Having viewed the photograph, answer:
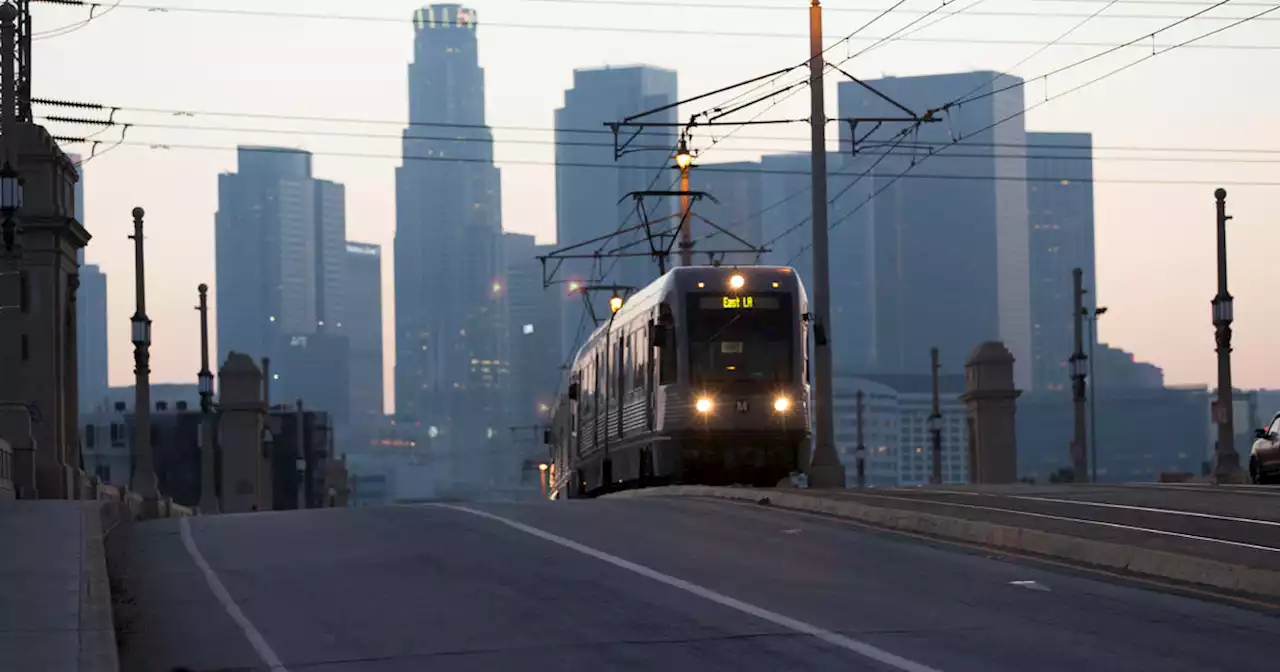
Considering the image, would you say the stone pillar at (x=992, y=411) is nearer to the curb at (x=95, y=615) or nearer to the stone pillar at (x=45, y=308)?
the stone pillar at (x=45, y=308)

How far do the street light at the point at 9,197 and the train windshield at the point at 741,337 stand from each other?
457 inches

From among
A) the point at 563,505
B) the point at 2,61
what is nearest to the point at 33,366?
the point at 2,61

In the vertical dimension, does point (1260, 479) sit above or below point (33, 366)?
below

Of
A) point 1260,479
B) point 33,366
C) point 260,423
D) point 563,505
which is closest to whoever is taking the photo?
point 563,505

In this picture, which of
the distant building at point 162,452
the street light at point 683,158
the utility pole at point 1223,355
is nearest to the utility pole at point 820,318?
the street light at point 683,158

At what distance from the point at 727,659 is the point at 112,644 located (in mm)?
3802

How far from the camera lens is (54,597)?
1472 cm

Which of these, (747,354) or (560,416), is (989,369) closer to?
(560,416)

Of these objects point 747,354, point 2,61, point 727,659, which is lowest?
point 727,659

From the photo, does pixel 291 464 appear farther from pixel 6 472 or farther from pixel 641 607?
pixel 641 607

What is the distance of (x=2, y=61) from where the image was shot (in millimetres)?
37062

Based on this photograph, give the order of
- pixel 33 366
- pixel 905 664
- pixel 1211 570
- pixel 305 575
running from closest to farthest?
pixel 905 664
pixel 1211 570
pixel 305 575
pixel 33 366

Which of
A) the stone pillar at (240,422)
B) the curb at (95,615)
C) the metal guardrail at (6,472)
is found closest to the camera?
the curb at (95,615)

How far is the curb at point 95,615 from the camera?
1163 cm
